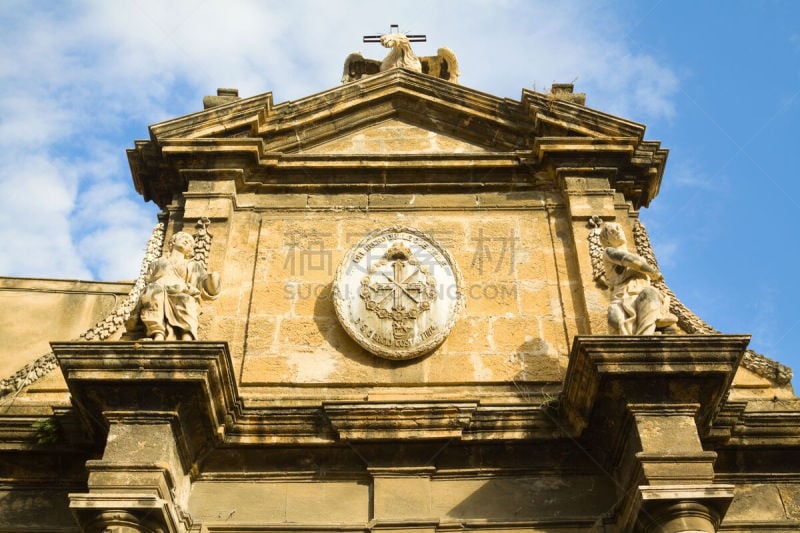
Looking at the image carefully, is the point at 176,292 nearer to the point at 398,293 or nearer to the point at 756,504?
the point at 398,293

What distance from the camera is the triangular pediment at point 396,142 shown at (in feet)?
33.9

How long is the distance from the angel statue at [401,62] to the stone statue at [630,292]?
3.66m

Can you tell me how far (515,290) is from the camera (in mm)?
9016

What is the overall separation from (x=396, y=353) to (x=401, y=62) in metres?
4.51

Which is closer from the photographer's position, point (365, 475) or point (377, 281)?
point (365, 475)

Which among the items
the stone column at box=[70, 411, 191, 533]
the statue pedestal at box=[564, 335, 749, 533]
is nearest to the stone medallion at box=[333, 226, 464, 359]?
the statue pedestal at box=[564, 335, 749, 533]

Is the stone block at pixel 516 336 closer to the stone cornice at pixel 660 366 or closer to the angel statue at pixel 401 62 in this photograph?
the stone cornice at pixel 660 366

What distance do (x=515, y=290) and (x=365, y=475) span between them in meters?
2.30

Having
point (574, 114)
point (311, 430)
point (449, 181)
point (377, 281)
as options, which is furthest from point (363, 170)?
point (311, 430)

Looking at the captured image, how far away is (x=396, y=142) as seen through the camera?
10.5m

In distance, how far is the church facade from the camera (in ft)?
23.9

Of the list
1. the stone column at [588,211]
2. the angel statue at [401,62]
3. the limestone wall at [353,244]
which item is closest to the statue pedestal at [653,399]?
the limestone wall at [353,244]

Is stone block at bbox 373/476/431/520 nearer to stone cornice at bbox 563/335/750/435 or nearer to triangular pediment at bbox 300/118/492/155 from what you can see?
stone cornice at bbox 563/335/750/435

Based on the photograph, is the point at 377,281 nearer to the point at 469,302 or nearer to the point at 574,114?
the point at 469,302
